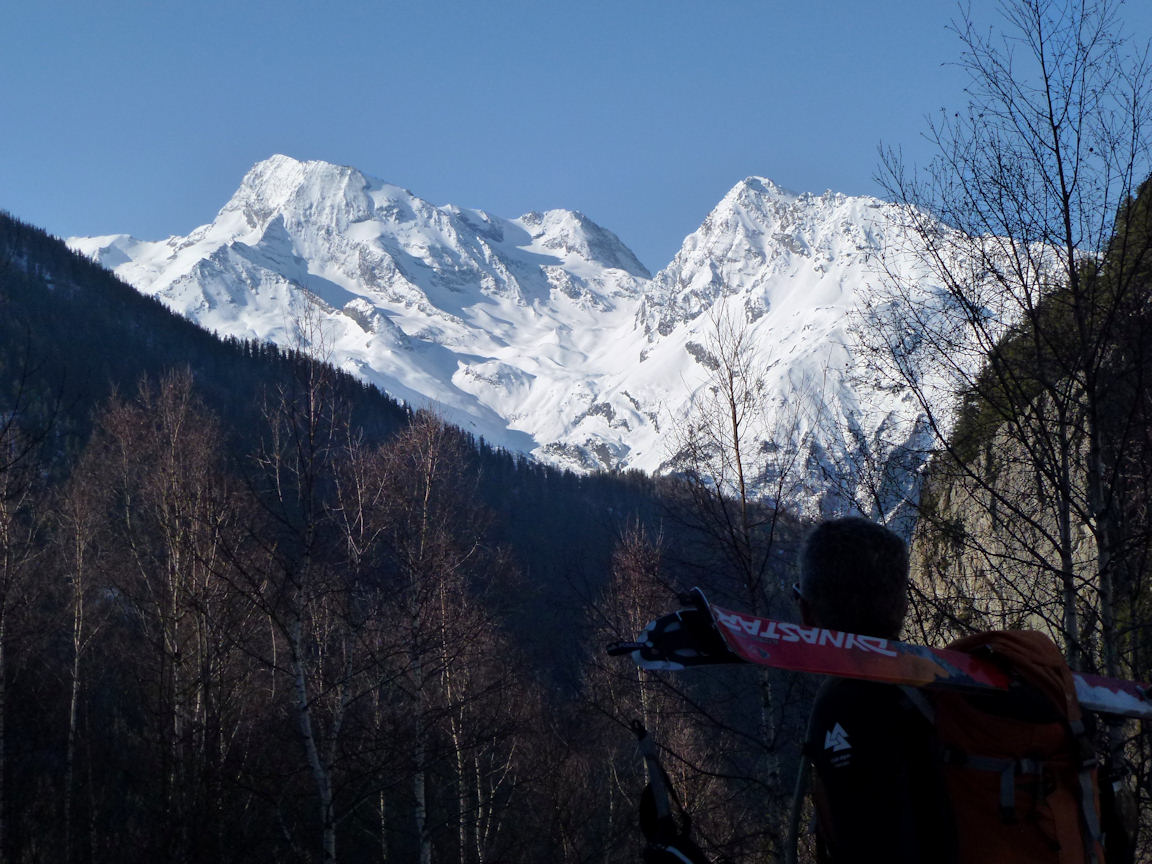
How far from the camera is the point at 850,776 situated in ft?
6.94

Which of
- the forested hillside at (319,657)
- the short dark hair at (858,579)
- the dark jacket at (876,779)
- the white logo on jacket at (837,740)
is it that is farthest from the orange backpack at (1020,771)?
the forested hillside at (319,657)

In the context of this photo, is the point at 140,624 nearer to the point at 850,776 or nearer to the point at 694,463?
the point at 694,463

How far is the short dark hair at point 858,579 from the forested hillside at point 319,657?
5.43m

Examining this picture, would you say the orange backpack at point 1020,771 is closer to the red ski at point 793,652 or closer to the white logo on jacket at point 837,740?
the red ski at point 793,652

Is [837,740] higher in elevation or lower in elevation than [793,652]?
lower

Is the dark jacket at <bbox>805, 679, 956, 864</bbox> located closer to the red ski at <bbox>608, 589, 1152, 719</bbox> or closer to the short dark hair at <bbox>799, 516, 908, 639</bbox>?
the red ski at <bbox>608, 589, 1152, 719</bbox>

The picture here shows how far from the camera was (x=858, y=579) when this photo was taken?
2.44m

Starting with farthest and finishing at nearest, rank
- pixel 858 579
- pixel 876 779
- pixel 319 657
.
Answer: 1. pixel 319 657
2. pixel 858 579
3. pixel 876 779

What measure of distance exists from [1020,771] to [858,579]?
577 mm

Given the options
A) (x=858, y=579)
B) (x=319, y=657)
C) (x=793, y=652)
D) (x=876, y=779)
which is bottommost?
(x=319, y=657)

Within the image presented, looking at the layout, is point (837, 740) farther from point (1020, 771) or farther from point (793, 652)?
point (1020, 771)

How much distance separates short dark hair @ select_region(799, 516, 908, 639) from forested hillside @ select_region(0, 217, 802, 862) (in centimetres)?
543

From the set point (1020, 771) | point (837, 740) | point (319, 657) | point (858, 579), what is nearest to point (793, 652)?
point (837, 740)

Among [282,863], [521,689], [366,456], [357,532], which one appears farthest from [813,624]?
[521,689]
